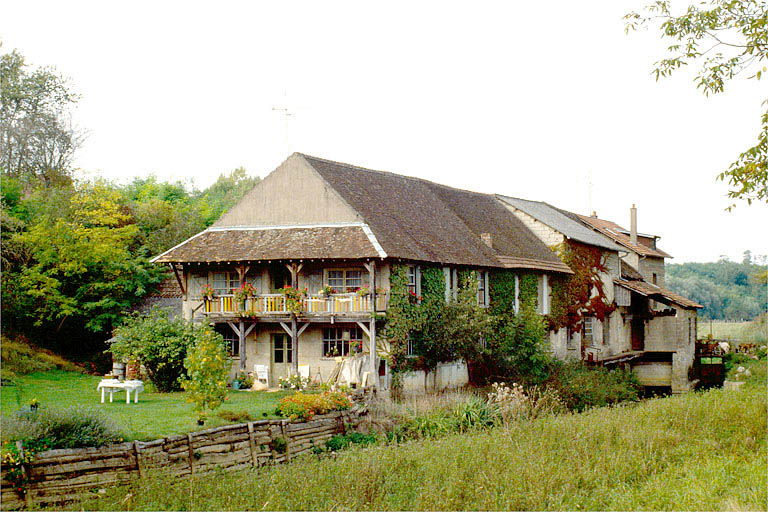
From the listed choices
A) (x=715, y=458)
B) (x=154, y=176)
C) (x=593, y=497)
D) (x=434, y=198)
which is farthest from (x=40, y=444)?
(x=154, y=176)

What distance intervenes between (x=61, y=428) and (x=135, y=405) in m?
6.70

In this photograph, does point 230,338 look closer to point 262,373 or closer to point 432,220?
point 262,373

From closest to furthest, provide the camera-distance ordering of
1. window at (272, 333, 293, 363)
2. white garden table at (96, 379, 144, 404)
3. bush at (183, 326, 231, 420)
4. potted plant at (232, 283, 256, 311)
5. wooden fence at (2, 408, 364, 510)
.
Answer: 1. wooden fence at (2, 408, 364, 510)
2. bush at (183, 326, 231, 420)
3. white garden table at (96, 379, 144, 404)
4. potted plant at (232, 283, 256, 311)
5. window at (272, 333, 293, 363)

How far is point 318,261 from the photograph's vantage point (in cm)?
2683

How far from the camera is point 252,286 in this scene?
1071 inches

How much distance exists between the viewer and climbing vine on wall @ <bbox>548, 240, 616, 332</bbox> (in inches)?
1419

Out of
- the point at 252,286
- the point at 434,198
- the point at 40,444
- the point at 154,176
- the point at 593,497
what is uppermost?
the point at 154,176

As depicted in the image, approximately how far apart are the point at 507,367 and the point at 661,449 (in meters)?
13.4

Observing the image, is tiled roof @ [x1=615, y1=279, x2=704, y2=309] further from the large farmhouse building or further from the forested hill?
the forested hill

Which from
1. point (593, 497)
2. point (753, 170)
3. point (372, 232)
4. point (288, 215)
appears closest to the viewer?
point (593, 497)

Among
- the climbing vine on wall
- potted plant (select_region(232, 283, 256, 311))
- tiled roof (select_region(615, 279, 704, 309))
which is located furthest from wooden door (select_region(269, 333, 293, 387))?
tiled roof (select_region(615, 279, 704, 309))

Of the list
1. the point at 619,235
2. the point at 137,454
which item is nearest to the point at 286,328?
the point at 137,454

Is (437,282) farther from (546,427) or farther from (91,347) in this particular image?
(91,347)

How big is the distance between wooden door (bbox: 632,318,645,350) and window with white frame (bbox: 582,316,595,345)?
490 centimetres
